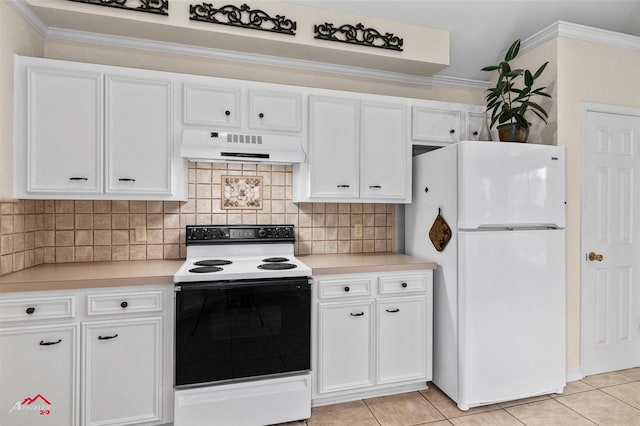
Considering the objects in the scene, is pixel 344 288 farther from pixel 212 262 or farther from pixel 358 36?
pixel 358 36

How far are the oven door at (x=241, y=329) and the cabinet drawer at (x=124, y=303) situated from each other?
17 centimetres

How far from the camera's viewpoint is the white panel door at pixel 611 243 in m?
2.86

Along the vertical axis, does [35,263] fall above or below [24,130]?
below

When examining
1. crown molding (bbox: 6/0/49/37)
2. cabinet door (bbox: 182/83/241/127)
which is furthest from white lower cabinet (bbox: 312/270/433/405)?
crown molding (bbox: 6/0/49/37)

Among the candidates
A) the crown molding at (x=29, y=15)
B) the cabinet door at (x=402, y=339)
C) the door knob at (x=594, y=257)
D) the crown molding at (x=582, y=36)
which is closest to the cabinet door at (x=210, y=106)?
the crown molding at (x=29, y=15)

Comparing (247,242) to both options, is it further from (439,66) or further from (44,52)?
(439,66)

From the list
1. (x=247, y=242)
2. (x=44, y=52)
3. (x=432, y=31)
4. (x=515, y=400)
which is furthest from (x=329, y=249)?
(x=44, y=52)

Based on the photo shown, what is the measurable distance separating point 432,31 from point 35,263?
3.39 metres

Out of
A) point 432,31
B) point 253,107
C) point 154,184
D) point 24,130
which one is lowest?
point 154,184

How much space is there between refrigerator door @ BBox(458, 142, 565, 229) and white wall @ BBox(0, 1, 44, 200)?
2.74 m

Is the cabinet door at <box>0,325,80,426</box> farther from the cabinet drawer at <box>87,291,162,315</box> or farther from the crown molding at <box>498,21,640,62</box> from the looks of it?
the crown molding at <box>498,21,640,62</box>

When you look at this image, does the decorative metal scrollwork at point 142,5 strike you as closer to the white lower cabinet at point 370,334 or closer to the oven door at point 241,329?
the oven door at point 241,329

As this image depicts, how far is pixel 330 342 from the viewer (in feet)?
7.86

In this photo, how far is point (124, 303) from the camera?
2.02m
